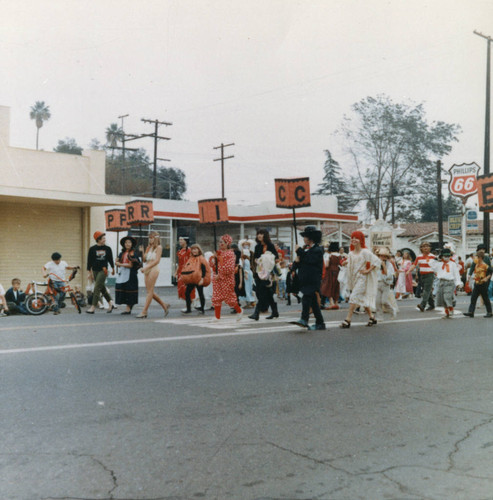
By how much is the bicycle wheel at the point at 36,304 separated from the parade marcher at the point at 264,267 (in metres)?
5.33

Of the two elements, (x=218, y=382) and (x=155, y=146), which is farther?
(x=155, y=146)

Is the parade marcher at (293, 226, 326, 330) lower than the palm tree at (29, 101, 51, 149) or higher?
lower

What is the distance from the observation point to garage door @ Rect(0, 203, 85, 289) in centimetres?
2003

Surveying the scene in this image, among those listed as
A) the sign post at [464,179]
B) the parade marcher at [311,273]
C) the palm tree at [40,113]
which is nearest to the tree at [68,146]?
the palm tree at [40,113]

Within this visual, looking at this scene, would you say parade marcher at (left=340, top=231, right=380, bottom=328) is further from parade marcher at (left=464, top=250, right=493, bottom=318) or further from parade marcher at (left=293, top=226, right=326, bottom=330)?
parade marcher at (left=464, top=250, right=493, bottom=318)

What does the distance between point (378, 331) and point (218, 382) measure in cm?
535

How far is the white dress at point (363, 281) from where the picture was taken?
11820 millimetres

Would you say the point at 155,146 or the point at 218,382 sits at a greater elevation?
the point at 155,146

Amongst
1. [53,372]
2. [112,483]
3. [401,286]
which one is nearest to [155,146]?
[401,286]

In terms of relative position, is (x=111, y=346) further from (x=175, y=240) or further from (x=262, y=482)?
(x=175, y=240)

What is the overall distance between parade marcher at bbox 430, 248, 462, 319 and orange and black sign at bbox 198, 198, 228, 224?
9.29 meters

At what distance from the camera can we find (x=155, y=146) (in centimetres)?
4666

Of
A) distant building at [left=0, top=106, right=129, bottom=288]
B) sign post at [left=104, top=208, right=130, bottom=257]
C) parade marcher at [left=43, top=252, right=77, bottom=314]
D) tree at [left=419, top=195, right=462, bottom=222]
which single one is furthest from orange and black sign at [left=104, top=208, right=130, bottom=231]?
tree at [left=419, top=195, right=462, bottom=222]

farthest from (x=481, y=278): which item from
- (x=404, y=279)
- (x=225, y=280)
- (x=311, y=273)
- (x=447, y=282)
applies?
(x=404, y=279)
